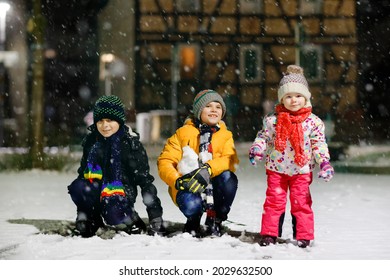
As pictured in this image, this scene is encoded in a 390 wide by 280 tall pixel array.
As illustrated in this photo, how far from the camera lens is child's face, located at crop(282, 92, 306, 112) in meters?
4.66

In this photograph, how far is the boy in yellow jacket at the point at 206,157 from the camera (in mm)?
4840

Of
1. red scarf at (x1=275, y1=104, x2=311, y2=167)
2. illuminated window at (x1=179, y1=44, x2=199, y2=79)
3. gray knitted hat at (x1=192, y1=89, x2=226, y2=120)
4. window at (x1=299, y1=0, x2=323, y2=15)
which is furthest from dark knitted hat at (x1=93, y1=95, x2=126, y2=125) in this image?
window at (x1=299, y1=0, x2=323, y2=15)

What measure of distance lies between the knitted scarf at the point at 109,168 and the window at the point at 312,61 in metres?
20.5

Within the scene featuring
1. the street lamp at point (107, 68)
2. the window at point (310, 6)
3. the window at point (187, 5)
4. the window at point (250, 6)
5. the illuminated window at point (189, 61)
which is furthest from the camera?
the window at point (310, 6)

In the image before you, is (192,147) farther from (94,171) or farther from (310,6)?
(310,6)

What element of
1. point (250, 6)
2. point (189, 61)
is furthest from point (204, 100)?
point (250, 6)

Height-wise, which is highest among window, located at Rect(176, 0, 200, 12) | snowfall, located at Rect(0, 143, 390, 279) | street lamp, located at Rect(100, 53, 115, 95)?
window, located at Rect(176, 0, 200, 12)

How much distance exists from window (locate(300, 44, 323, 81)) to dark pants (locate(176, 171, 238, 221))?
2033cm

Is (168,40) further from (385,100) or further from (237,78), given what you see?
(385,100)

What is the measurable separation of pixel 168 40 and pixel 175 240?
19.6 metres

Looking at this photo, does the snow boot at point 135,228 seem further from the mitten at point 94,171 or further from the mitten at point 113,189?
the mitten at point 94,171

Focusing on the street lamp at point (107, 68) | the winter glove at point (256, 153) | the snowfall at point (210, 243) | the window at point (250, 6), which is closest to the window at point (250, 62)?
the window at point (250, 6)

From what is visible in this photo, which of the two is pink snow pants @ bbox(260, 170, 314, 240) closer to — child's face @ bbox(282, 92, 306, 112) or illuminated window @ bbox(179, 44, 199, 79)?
child's face @ bbox(282, 92, 306, 112)

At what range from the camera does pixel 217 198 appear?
4.96 metres
